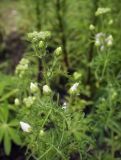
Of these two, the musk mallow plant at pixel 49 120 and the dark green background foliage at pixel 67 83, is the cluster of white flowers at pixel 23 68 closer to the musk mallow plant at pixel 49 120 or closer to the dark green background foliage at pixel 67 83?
the dark green background foliage at pixel 67 83

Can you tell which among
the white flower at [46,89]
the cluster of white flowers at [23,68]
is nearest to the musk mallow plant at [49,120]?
the white flower at [46,89]

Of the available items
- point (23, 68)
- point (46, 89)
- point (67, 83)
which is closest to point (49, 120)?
point (46, 89)

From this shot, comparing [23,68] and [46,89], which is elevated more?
[23,68]

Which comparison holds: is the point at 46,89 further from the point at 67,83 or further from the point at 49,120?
the point at 67,83

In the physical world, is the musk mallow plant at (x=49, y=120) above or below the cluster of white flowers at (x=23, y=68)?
below

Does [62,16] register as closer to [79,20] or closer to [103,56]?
[79,20]

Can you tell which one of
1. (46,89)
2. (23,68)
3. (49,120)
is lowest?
(49,120)

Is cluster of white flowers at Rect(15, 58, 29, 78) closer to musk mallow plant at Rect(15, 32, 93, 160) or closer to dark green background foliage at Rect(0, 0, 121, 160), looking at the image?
dark green background foliage at Rect(0, 0, 121, 160)

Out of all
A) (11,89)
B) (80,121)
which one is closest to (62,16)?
(11,89)

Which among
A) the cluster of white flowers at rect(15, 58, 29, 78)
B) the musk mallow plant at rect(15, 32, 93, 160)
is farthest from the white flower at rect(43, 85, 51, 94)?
the cluster of white flowers at rect(15, 58, 29, 78)
